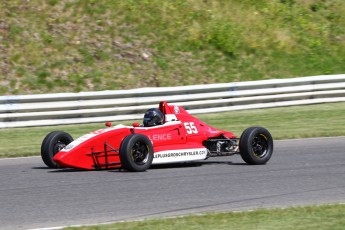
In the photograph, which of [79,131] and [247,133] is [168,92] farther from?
[247,133]

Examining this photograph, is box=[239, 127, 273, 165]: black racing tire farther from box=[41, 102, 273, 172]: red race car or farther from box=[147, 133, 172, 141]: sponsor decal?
box=[147, 133, 172, 141]: sponsor decal

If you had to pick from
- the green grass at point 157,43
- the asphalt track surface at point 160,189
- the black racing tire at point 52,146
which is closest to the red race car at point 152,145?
the black racing tire at point 52,146

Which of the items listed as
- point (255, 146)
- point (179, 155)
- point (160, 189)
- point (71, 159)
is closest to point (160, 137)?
point (179, 155)

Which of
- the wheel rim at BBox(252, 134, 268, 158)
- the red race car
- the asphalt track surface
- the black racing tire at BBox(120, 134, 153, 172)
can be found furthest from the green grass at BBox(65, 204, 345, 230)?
the wheel rim at BBox(252, 134, 268, 158)

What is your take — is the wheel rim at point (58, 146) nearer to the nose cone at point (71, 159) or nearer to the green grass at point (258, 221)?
the nose cone at point (71, 159)

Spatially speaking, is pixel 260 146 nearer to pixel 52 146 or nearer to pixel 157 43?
pixel 52 146

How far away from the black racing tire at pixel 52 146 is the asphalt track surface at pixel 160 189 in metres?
0.17

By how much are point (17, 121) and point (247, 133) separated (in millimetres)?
6629

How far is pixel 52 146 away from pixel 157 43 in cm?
1046

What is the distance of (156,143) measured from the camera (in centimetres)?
1145

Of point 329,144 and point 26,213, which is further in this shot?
point 329,144

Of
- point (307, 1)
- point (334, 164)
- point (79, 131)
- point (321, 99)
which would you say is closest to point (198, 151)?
point (334, 164)

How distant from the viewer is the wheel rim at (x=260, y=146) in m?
12.0

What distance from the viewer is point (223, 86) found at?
736 inches
